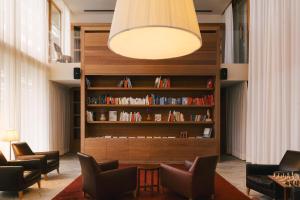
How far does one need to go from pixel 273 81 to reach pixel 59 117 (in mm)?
6370

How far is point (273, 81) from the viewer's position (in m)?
6.21

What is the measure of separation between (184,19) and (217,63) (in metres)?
6.24

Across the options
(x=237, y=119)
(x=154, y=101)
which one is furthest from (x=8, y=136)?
(x=237, y=119)

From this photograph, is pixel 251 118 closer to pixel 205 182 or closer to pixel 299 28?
pixel 299 28

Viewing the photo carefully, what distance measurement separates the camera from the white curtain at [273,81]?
5344mm

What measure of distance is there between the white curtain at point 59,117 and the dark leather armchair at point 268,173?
5759 mm

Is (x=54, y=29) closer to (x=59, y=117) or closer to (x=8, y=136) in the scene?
(x=59, y=117)

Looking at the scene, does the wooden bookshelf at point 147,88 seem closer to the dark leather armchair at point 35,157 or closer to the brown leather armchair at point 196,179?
the dark leather armchair at point 35,157

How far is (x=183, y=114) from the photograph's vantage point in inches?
330

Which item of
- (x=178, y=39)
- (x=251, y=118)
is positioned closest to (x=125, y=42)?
(x=178, y=39)

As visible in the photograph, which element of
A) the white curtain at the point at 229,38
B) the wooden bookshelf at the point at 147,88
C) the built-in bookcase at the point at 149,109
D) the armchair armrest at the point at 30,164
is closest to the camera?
the armchair armrest at the point at 30,164

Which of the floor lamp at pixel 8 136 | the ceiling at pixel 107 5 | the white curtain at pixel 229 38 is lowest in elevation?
the floor lamp at pixel 8 136

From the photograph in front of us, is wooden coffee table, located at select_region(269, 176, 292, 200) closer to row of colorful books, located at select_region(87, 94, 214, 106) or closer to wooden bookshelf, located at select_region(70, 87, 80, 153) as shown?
row of colorful books, located at select_region(87, 94, 214, 106)

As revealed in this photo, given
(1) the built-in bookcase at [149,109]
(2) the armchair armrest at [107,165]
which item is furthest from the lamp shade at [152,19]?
(1) the built-in bookcase at [149,109]
